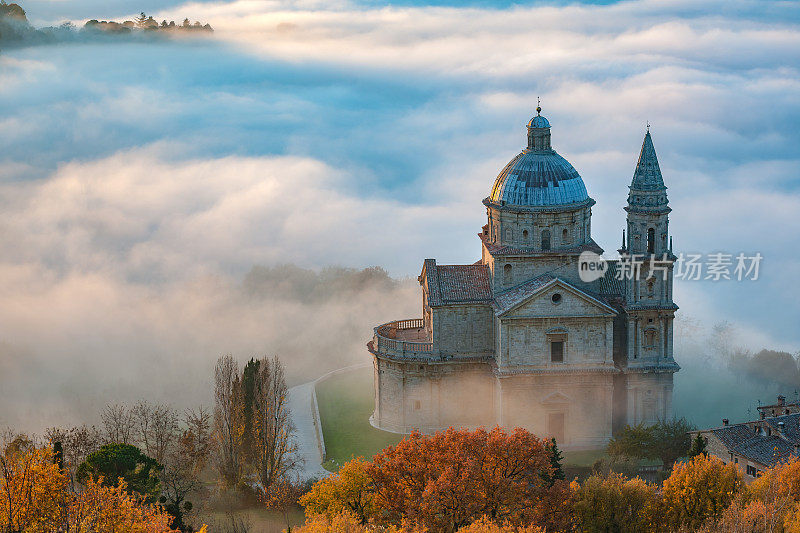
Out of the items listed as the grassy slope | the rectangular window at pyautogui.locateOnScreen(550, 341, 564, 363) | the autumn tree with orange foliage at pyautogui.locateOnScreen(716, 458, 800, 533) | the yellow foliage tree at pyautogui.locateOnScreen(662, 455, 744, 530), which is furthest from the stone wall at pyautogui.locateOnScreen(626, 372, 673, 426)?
the yellow foliage tree at pyautogui.locateOnScreen(662, 455, 744, 530)

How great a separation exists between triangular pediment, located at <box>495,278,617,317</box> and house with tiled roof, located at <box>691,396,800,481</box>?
9.06m

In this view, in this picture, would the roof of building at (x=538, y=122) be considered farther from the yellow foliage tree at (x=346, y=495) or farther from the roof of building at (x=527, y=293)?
the yellow foliage tree at (x=346, y=495)

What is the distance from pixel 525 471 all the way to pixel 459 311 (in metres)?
17.8

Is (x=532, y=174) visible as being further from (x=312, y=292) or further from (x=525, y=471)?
(x=312, y=292)

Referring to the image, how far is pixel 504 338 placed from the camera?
224 feet

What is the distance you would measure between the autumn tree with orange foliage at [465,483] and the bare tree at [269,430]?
1231cm

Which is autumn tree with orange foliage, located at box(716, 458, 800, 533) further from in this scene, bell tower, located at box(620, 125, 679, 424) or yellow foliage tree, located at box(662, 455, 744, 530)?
bell tower, located at box(620, 125, 679, 424)

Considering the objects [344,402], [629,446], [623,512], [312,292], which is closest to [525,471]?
[623,512]

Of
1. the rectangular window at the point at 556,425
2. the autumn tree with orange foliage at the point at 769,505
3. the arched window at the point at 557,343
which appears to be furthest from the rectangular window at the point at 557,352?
the autumn tree with orange foliage at the point at 769,505

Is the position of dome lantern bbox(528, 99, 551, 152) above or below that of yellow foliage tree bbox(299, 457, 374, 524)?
above

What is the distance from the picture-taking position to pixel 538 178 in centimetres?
7000

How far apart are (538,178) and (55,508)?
34540mm

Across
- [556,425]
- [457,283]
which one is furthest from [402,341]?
[556,425]

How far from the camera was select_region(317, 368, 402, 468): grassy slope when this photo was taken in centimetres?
7050
